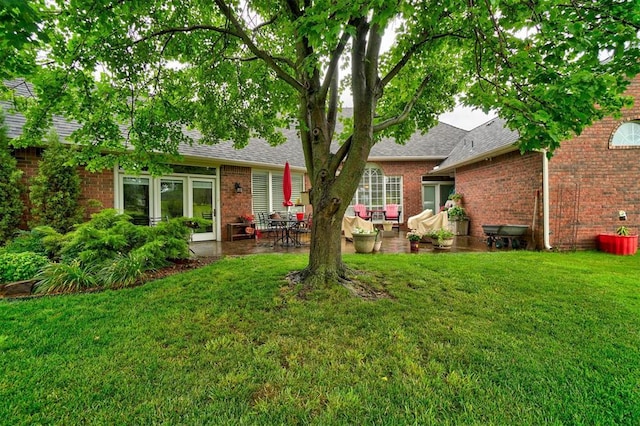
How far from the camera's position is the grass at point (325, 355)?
205cm

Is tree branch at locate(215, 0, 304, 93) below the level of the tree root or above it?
above

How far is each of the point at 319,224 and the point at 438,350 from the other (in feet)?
8.14

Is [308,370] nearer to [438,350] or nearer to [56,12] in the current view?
[438,350]

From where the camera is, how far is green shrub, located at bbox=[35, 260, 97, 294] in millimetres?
4703

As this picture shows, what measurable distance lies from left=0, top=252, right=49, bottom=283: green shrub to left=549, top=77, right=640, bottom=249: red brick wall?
12.4 meters

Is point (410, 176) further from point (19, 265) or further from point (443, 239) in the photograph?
point (19, 265)

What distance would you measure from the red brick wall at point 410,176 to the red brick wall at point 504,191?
117 inches

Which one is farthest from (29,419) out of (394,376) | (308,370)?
(394,376)

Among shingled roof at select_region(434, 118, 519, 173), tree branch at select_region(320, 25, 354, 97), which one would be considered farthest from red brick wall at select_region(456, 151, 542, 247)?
tree branch at select_region(320, 25, 354, 97)

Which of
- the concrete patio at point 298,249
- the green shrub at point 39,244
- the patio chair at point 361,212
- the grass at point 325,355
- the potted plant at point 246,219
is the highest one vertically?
the patio chair at point 361,212

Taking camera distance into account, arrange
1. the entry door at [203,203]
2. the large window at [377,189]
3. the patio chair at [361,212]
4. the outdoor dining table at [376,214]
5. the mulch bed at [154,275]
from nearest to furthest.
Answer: the mulch bed at [154,275], the entry door at [203,203], the patio chair at [361,212], the outdoor dining table at [376,214], the large window at [377,189]

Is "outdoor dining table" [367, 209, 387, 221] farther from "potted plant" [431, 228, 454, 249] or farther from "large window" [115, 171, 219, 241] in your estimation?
"large window" [115, 171, 219, 241]

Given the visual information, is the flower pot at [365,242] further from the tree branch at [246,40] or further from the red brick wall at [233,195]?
the red brick wall at [233,195]

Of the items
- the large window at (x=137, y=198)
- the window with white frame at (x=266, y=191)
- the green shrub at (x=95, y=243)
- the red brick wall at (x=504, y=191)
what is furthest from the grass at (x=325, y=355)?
the window with white frame at (x=266, y=191)
